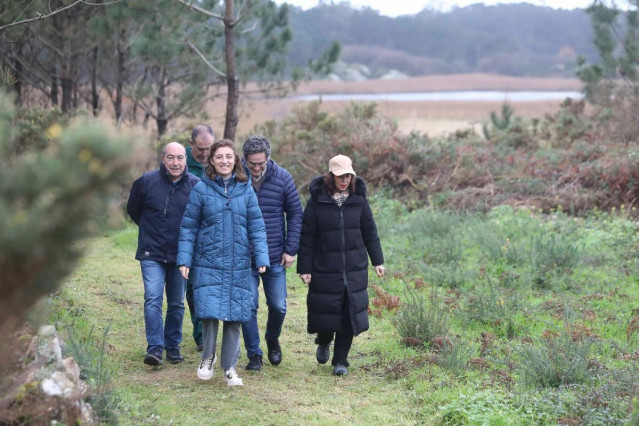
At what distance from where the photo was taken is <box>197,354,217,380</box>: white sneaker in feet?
20.7

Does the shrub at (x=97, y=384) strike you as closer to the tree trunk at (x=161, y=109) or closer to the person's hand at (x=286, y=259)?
the person's hand at (x=286, y=259)

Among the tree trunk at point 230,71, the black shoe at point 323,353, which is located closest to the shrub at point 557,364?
Result: the black shoe at point 323,353

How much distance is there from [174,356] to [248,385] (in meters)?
0.94

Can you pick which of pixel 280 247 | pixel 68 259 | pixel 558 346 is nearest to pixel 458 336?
pixel 558 346

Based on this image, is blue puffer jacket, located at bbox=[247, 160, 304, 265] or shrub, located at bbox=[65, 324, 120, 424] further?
blue puffer jacket, located at bbox=[247, 160, 304, 265]

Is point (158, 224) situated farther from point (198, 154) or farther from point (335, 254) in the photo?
point (335, 254)

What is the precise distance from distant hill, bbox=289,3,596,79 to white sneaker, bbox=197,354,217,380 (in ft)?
288

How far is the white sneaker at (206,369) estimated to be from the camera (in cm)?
631

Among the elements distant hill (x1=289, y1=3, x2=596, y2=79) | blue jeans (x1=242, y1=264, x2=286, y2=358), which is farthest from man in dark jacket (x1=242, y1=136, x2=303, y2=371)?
distant hill (x1=289, y1=3, x2=596, y2=79)

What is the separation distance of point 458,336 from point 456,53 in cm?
11114

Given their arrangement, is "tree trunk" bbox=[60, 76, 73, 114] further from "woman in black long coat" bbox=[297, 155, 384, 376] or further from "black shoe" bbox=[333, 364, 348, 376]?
"black shoe" bbox=[333, 364, 348, 376]

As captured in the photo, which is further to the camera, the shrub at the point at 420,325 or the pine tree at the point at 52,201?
the shrub at the point at 420,325

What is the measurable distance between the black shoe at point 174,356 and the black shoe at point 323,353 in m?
1.21

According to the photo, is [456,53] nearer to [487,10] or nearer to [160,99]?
[487,10]
